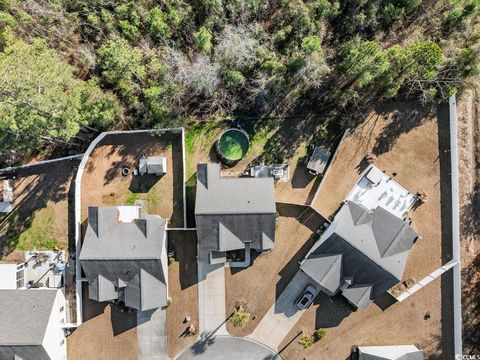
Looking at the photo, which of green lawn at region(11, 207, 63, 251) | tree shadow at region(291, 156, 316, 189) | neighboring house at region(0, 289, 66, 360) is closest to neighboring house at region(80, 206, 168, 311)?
neighboring house at region(0, 289, 66, 360)

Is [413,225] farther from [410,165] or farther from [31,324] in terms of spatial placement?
[31,324]

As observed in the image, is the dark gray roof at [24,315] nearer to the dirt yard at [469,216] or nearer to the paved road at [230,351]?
the paved road at [230,351]

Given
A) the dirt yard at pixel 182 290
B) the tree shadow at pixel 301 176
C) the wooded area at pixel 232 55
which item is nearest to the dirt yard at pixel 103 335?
the dirt yard at pixel 182 290

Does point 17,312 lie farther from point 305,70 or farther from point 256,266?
point 305,70

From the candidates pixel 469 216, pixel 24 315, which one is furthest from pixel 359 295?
pixel 24 315

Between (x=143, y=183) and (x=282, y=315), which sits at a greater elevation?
(x=143, y=183)

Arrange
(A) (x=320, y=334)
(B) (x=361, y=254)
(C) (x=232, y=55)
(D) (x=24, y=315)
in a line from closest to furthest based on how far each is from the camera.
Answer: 1. (B) (x=361, y=254)
2. (C) (x=232, y=55)
3. (D) (x=24, y=315)
4. (A) (x=320, y=334)

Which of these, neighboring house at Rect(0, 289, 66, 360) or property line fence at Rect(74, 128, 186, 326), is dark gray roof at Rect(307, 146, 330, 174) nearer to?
property line fence at Rect(74, 128, 186, 326)
